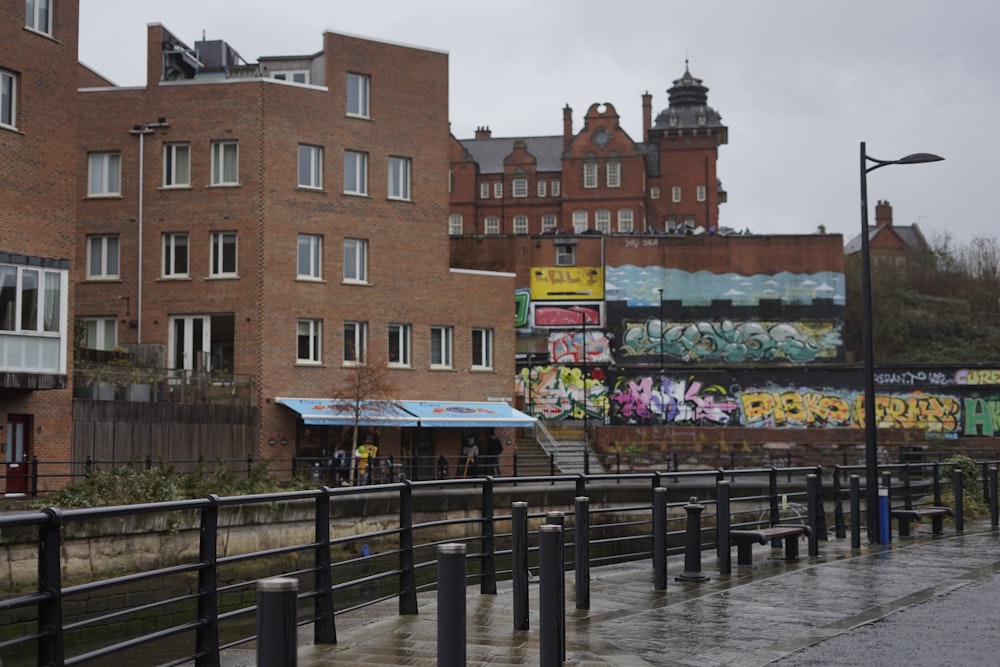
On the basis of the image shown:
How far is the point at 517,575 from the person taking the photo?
1053 cm

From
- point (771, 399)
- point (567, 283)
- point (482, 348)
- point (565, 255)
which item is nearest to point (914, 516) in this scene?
point (482, 348)

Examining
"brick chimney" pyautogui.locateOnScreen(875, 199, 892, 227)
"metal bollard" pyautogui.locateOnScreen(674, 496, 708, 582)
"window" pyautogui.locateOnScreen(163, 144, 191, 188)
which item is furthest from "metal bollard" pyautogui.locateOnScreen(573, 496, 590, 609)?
"brick chimney" pyautogui.locateOnScreen(875, 199, 892, 227)

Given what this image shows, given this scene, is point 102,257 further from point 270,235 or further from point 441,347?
point 441,347

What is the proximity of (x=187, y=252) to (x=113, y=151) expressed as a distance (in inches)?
176

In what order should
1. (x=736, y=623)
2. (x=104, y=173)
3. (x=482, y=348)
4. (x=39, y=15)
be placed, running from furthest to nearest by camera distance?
1. (x=482, y=348)
2. (x=104, y=173)
3. (x=39, y=15)
4. (x=736, y=623)

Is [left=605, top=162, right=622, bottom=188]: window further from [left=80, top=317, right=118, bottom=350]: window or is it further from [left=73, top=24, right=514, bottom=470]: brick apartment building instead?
[left=80, top=317, right=118, bottom=350]: window

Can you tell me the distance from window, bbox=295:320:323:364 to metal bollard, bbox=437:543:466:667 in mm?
35911

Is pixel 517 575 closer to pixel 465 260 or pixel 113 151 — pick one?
pixel 113 151

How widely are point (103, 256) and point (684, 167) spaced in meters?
61.9

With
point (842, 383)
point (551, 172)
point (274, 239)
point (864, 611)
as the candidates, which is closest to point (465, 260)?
point (842, 383)

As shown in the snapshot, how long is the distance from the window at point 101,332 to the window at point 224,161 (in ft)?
20.4

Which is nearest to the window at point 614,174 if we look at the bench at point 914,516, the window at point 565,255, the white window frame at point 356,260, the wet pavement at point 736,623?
the window at point 565,255

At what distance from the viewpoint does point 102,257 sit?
43656 mm

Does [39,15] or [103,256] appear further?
[103,256]
